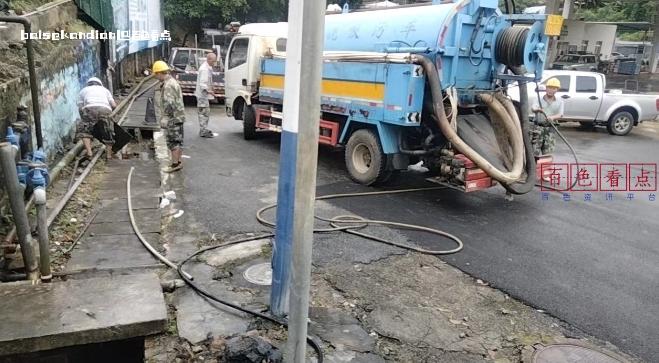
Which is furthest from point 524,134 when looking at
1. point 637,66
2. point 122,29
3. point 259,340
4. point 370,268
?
point 637,66

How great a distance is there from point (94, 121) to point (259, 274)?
18.2ft

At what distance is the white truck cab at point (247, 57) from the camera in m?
11.0

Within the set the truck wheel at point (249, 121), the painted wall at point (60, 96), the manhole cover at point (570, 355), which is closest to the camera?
the manhole cover at point (570, 355)

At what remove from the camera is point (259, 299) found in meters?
4.05

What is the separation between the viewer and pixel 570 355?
355 centimetres

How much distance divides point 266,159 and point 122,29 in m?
10.2

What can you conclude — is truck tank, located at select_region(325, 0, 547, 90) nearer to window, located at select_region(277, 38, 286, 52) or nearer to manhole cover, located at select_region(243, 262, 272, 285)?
window, located at select_region(277, 38, 286, 52)

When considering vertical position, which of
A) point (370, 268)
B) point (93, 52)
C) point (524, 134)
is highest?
point (93, 52)

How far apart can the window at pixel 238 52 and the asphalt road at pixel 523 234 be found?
2856mm

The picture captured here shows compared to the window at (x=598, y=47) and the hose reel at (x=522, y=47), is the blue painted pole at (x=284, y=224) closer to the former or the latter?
the hose reel at (x=522, y=47)

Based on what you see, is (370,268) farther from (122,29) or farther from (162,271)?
(122,29)

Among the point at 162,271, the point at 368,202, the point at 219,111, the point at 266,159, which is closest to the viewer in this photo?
the point at 162,271

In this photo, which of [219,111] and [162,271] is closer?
[162,271]

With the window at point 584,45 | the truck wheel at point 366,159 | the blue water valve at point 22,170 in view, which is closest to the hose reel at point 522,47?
the truck wheel at point 366,159
